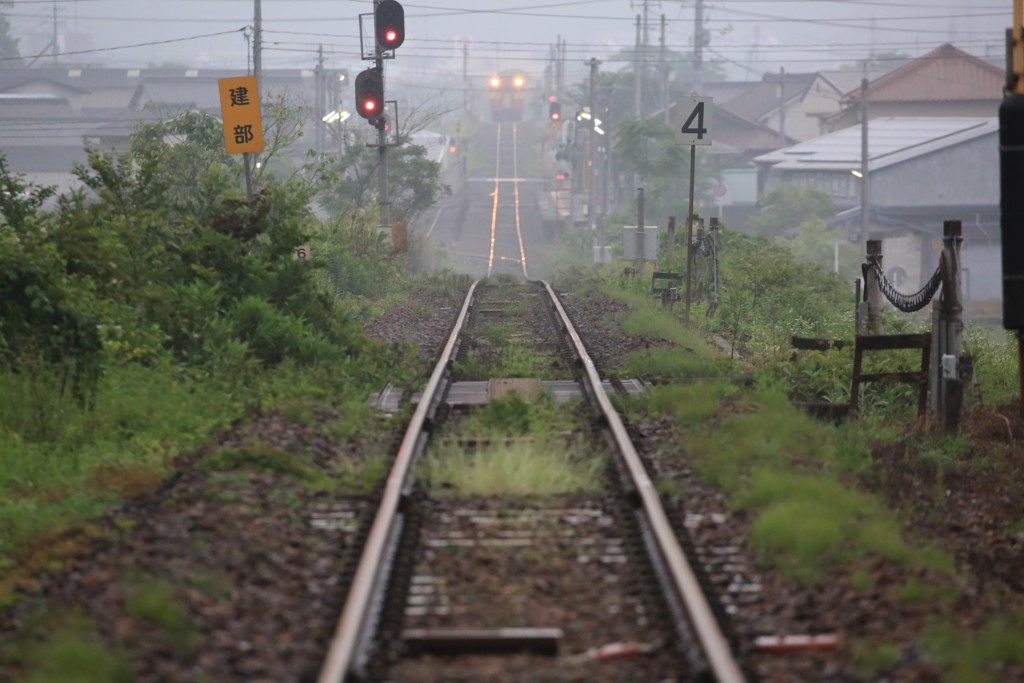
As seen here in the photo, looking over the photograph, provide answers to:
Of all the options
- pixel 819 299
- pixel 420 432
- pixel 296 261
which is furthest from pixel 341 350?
pixel 819 299

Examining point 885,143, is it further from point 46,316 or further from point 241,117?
point 46,316

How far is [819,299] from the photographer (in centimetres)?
2184

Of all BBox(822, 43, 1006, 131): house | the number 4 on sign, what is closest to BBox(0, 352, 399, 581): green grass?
the number 4 on sign

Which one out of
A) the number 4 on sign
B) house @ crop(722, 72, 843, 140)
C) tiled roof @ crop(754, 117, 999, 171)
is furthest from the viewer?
house @ crop(722, 72, 843, 140)

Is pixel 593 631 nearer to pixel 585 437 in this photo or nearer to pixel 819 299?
pixel 585 437

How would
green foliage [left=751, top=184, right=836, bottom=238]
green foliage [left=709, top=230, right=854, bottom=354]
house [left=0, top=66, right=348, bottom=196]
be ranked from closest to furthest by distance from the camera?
1. green foliage [left=709, top=230, right=854, bottom=354]
2. green foliage [left=751, top=184, right=836, bottom=238]
3. house [left=0, top=66, right=348, bottom=196]

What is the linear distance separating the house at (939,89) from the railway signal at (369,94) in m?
47.4

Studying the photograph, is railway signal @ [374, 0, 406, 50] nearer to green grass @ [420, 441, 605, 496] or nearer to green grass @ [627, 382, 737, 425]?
green grass @ [627, 382, 737, 425]

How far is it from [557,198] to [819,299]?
162 feet

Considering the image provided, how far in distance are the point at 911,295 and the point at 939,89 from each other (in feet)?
192

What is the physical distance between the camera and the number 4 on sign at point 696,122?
1535 centimetres

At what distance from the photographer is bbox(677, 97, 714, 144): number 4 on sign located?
15.4 metres

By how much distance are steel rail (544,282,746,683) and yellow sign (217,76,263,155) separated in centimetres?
636

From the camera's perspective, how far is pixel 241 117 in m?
13.9
